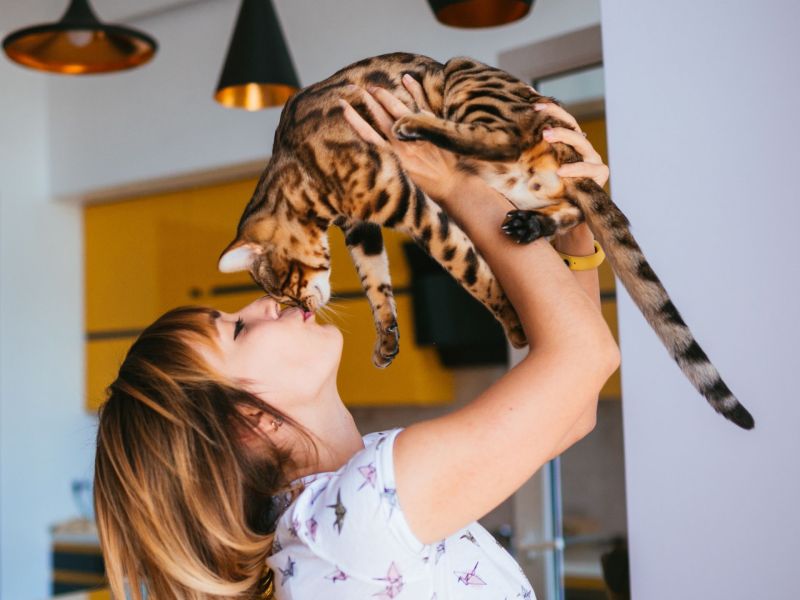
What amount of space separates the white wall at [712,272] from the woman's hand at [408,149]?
516 millimetres

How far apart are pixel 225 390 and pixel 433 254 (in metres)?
0.30

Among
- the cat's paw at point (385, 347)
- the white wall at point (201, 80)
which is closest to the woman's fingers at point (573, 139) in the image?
the cat's paw at point (385, 347)

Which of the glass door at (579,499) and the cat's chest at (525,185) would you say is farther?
the glass door at (579,499)

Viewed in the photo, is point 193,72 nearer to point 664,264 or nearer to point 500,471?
point 664,264

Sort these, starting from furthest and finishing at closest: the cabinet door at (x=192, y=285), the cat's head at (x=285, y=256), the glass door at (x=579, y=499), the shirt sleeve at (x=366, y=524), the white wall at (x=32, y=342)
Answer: the white wall at (x=32, y=342) → the cabinet door at (x=192, y=285) → the glass door at (x=579, y=499) → the cat's head at (x=285, y=256) → the shirt sleeve at (x=366, y=524)

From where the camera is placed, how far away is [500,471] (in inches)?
32.3

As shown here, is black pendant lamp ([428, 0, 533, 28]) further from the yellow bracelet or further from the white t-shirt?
the white t-shirt

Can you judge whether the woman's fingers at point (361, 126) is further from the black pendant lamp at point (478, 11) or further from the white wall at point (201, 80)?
the white wall at point (201, 80)

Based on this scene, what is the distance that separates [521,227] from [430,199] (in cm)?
22

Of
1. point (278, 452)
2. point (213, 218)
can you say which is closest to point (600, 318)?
point (278, 452)

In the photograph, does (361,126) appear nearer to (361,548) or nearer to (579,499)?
(361,548)

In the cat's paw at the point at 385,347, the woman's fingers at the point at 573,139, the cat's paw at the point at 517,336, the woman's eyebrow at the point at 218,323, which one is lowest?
the cat's paw at the point at 385,347


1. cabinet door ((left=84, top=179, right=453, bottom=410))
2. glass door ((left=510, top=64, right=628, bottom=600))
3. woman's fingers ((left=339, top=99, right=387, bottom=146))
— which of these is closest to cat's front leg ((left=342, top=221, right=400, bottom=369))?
woman's fingers ((left=339, top=99, right=387, bottom=146))

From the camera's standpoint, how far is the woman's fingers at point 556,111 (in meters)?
1.08
